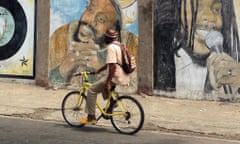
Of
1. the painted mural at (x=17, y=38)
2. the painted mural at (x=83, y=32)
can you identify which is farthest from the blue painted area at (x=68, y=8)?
the painted mural at (x=17, y=38)

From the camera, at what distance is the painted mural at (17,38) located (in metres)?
13.6

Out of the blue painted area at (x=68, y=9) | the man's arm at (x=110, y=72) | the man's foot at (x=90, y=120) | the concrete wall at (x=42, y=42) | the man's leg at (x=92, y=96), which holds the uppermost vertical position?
the blue painted area at (x=68, y=9)

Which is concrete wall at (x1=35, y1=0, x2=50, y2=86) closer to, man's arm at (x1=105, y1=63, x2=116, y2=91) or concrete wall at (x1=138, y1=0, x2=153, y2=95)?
concrete wall at (x1=138, y1=0, x2=153, y2=95)

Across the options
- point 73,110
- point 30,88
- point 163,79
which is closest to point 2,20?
point 30,88

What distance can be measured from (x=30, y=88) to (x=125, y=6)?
11.3 ft

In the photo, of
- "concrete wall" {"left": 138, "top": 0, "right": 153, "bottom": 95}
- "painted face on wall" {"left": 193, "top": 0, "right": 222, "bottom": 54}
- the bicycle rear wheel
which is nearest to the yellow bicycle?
the bicycle rear wheel

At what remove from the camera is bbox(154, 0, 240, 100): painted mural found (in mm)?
11305

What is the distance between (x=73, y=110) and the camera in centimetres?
891

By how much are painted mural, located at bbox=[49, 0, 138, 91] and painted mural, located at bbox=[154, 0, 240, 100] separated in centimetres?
76

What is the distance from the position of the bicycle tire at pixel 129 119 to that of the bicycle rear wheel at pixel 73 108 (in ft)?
2.56

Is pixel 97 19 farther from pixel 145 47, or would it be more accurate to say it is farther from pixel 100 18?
pixel 145 47

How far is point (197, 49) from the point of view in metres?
11.6

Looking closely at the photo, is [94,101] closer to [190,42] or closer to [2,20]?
[190,42]

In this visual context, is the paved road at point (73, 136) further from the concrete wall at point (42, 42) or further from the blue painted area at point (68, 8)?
the blue painted area at point (68, 8)
